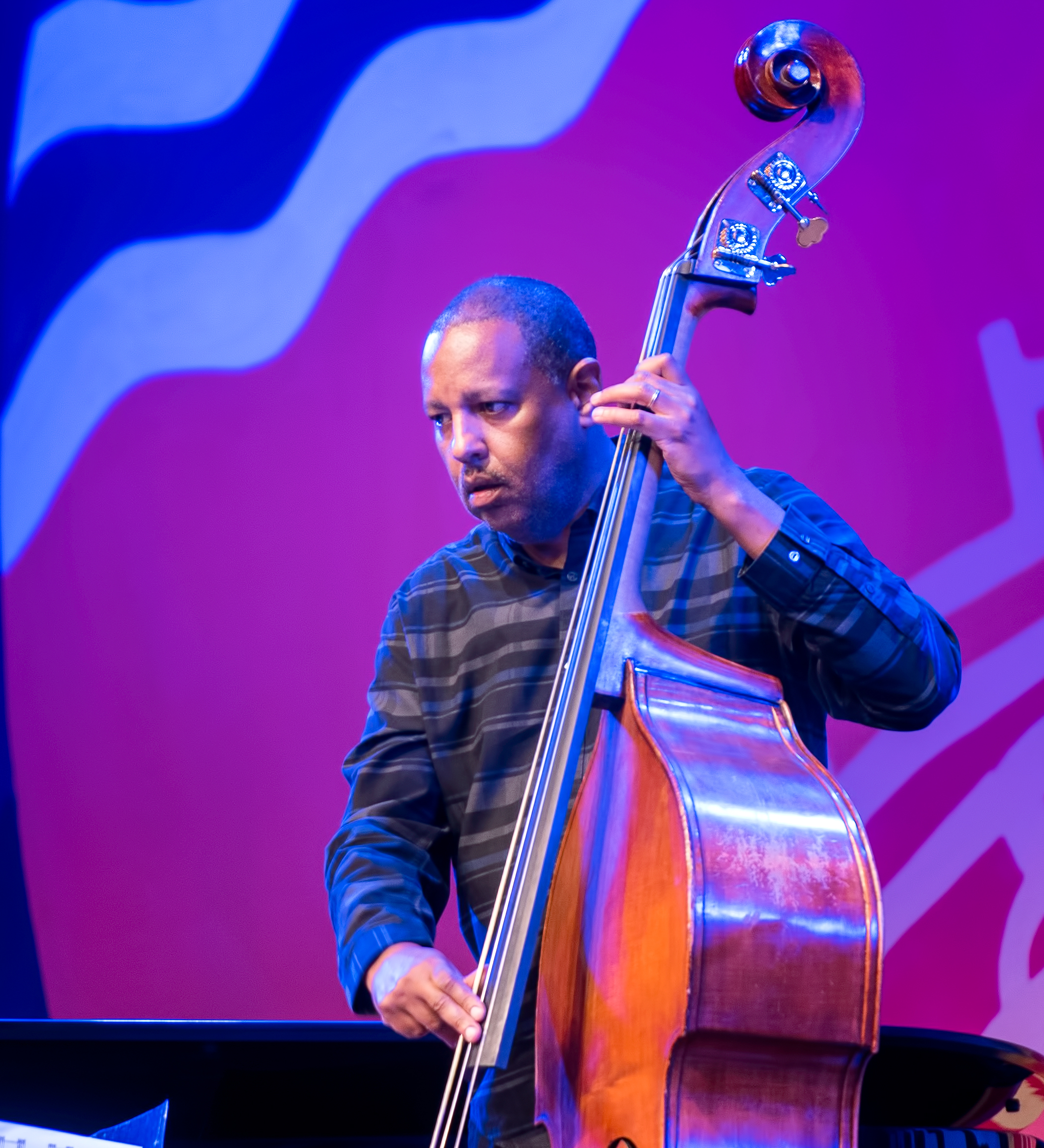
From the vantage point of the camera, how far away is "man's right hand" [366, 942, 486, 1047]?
0.97 meters

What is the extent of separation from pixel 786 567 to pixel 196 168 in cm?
165

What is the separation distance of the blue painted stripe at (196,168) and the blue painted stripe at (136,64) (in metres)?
0.03

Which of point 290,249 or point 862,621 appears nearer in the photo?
point 862,621

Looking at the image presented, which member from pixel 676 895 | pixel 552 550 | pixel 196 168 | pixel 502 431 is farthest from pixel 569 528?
pixel 196 168

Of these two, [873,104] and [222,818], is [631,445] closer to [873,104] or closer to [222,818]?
[873,104]

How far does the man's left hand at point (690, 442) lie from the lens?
1.03 m

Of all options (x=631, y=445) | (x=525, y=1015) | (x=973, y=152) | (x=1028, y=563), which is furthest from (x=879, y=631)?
(x=973, y=152)

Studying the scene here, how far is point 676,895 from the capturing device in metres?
0.84

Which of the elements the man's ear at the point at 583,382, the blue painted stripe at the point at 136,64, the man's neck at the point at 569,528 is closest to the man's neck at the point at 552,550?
the man's neck at the point at 569,528

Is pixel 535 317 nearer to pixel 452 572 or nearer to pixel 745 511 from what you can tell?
pixel 452 572

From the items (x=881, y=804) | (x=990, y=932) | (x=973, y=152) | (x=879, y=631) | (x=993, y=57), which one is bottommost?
(x=990, y=932)

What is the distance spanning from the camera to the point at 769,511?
1054 mm

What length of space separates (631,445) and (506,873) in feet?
1.19

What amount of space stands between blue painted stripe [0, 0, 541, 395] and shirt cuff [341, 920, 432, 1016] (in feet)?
4.94
